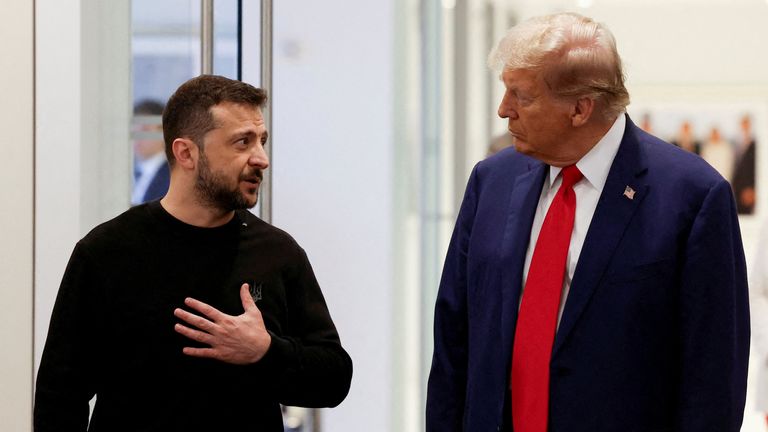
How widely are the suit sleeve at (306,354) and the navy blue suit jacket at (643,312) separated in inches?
12.7

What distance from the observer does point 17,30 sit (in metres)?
3.18

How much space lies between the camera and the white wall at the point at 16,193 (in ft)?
10.4

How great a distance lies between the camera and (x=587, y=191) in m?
2.41

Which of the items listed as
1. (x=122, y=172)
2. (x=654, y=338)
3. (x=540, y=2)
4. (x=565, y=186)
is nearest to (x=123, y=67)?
(x=122, y=172)

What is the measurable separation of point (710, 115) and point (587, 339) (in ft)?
16.4

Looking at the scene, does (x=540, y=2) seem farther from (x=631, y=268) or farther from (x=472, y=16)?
(x=631, y=268)

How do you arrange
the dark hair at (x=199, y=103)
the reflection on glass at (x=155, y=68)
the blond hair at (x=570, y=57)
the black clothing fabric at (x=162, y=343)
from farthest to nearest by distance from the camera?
the reflection on glass at (x=155, y=68) < the dark hair at (x=199, y=103) < the black clothing fabric at (x=162, y=343) < the blond hair at (x=570, y=57)

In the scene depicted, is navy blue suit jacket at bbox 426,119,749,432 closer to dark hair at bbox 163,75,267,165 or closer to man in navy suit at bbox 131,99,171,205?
dark hair at bbox 163,75,267,165

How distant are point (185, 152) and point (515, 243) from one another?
0.74m

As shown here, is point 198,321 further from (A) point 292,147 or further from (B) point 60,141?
(A) point 292,147

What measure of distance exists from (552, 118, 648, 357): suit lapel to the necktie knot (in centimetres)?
7

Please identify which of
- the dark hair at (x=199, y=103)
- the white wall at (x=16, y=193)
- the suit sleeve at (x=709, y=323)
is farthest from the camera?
the white wall at (x=16, y=193)

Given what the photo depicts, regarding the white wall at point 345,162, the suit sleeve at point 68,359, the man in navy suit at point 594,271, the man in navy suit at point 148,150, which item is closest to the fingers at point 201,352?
the suit sleeve at point 68,359

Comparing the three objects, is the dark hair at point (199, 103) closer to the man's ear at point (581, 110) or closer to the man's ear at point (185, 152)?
the man's ear at point (185, 152)
